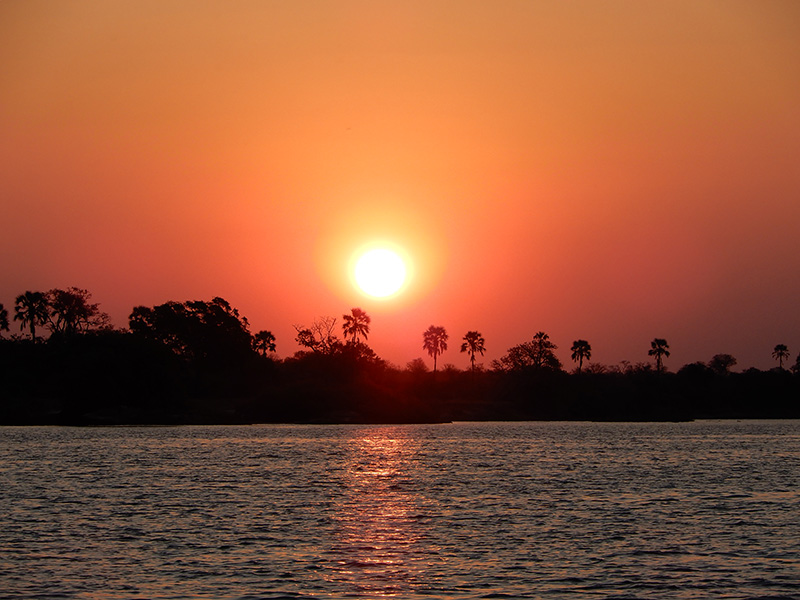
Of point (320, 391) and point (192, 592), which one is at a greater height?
point (320, 391)

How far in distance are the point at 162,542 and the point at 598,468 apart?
47035 millimetres

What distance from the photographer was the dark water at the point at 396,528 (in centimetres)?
2866

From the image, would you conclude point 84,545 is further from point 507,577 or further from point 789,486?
point 789,486

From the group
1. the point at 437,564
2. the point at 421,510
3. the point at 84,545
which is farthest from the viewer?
the point at 421,510

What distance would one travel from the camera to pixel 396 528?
40.9 m

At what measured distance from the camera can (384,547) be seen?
35688mm

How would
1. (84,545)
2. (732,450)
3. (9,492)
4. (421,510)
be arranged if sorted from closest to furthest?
(84,545) < (421,510) < (9,492) < (732,450)

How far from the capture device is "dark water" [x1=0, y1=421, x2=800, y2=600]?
28656mm

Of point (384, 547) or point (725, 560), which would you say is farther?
point (384, 547)

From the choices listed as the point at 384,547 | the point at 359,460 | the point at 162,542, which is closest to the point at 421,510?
the point at 384,547

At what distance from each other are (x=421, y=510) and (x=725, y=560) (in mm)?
17976

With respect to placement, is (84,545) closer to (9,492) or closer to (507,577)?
(507,577)

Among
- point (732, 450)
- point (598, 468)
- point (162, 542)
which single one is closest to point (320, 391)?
point (732, 450)

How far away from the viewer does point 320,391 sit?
187 m
